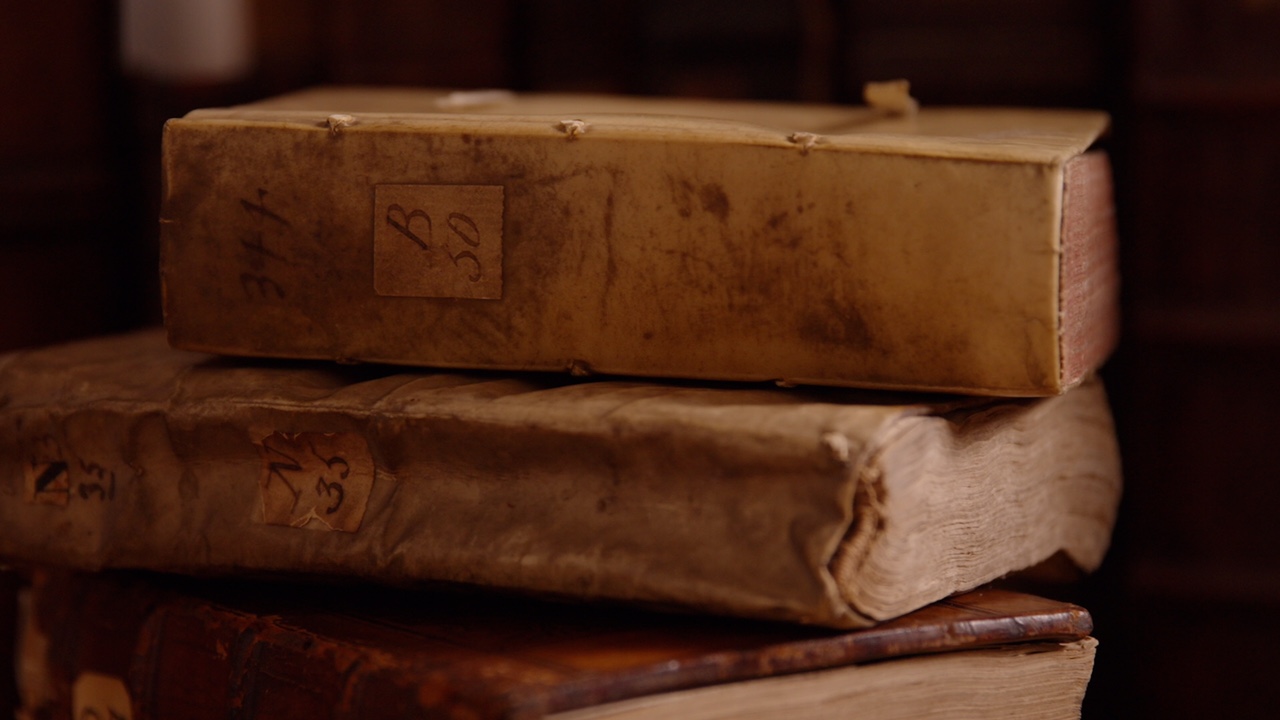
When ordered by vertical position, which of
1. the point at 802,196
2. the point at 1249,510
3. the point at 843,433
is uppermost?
the point at 802,196

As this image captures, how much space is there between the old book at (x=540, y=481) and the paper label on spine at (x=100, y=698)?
99 millimetres

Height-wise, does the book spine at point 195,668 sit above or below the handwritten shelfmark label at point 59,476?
below

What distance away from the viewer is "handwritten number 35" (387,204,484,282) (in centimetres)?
87

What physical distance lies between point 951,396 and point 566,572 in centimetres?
26

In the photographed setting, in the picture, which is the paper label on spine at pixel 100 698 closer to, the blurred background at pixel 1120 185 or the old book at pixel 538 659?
the old book at pixel 538 659

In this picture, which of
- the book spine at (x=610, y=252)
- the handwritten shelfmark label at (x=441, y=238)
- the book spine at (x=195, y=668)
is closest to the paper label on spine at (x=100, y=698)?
the book spine at (x=195, y=668)

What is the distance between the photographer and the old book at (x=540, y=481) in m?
0.74

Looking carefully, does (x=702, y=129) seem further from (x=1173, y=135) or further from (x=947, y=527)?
(x=1173, y=135)

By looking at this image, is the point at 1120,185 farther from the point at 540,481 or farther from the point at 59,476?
the point at 59,476

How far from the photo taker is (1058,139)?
2.88 feet

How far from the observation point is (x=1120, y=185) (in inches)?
53.0

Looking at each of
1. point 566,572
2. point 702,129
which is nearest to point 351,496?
point 566,572

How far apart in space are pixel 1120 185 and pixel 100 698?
1.04 metres

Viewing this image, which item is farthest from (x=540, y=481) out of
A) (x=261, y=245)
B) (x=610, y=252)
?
(x=261, y=245)
